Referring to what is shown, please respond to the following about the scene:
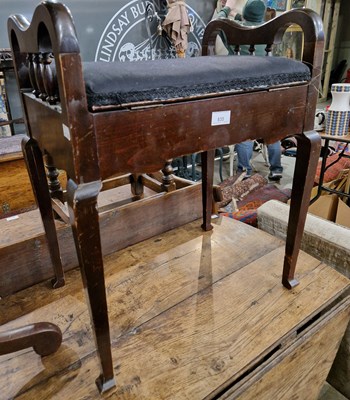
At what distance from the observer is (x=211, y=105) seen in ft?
2.09

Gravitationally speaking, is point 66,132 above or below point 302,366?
above

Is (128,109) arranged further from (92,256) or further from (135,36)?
(135,36)

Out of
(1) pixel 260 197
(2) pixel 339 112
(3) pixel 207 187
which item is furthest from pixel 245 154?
(3) pixel 207 187

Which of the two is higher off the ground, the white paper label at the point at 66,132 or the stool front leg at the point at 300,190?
the white paper label at the point at 66,132

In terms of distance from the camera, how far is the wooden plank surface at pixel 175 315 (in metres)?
0.70

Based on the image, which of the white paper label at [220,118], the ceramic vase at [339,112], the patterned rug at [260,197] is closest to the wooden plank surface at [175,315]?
the white paper label at [220,118]

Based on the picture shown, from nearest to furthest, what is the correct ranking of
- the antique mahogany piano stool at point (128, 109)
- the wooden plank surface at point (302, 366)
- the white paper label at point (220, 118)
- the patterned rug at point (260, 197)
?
1. the antique mahogany piano stool at point (128, 109)
2. the white paper label at point (220, 118)
3. the wooden plank surface at point (302, 366)
4. the patterned rug at point (260, 197)

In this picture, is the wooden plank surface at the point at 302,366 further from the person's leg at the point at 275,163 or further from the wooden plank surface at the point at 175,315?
the person's leg at the point at 275,163

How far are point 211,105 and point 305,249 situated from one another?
83 centimetres

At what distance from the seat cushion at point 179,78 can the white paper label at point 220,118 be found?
0.14 ft

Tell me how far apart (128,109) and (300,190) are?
54 centimetres

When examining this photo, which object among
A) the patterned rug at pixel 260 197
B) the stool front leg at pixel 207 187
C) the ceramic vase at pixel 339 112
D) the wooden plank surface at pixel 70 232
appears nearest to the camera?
the wooden plank surface at pixel 70 232

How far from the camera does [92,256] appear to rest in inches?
23.1

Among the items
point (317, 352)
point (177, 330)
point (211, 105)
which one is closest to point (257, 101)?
point (211, 105)
